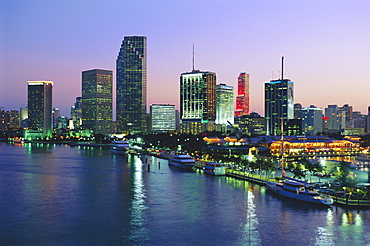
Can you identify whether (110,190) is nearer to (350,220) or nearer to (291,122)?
(350,220)

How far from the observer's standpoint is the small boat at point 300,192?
33.7 m

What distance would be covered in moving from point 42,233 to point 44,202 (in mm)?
10302

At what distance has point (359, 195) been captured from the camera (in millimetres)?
34000

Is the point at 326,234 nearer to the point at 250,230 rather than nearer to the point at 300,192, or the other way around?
the point at 250,230

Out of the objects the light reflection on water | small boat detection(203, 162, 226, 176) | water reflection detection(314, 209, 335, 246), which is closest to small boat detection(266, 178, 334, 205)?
the light reflection on water

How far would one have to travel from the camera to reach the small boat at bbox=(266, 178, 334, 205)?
111ft

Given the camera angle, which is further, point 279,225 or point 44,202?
point 44,202

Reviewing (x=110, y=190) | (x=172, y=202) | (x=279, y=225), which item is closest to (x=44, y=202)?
(x=110, y=190)

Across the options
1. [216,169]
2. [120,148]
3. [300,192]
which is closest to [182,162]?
[216,169]

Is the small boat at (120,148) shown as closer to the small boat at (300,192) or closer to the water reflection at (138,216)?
the water reflection at (138,216)

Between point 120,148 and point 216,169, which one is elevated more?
point 216,169

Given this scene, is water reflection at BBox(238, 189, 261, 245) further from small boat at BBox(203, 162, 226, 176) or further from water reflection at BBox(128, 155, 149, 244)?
small boat at BBox(203, 162, 226, 176)

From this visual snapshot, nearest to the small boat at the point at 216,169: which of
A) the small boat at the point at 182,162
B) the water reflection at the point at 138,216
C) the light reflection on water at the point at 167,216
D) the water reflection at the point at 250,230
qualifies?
the light reflection on water at the point at 167,216

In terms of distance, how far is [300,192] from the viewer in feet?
117
